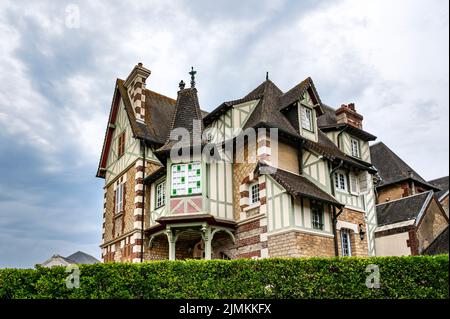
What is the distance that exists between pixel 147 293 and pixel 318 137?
10.1 metres

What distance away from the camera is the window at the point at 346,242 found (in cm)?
1642

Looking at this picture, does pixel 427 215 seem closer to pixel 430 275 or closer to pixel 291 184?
pixel 291 184

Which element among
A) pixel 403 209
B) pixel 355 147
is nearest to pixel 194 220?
pixel 355 147

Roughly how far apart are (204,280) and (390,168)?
16566 millimetres

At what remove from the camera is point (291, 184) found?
14.5 metres

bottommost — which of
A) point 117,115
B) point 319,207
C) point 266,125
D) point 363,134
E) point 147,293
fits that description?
point 147,293

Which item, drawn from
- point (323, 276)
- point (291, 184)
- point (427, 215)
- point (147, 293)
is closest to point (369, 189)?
point (427, 215)

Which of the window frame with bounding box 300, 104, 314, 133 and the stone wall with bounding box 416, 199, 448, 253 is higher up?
the window frame with bounding box 300, 104, 314, 133

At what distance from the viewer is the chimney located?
770 inches

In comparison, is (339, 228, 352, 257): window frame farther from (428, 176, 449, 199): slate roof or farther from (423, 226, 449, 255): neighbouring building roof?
(428, 176, 449, 199): slate roof

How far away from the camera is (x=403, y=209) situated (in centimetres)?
1942

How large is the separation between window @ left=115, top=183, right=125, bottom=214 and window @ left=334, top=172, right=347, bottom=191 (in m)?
8.62

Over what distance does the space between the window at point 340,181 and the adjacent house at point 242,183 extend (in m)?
0.06

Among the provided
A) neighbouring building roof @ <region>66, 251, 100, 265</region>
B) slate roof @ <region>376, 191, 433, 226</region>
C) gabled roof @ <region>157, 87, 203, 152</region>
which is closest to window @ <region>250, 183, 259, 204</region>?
gabled roof @ <region>157, 87, 203, 152</region>
